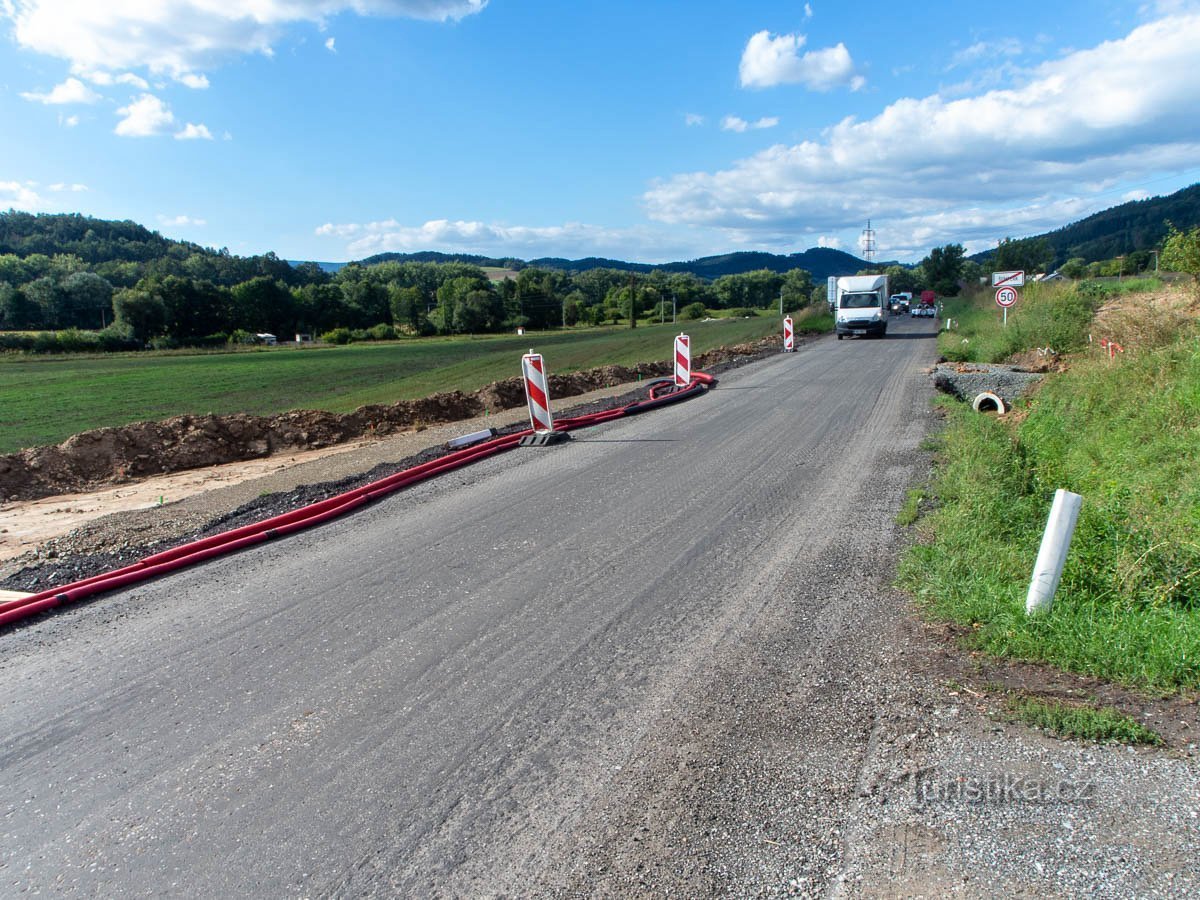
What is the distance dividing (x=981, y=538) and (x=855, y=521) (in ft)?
4.08

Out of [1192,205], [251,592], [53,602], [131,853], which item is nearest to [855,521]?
[251,592]

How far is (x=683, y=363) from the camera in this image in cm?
1783

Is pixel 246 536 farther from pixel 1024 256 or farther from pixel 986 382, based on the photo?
pixel 1024 256

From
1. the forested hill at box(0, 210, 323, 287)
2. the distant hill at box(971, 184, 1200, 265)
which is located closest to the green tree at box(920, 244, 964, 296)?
the distant hill at box(971, 184, 1200, 265)

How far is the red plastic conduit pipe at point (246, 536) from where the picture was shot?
5625 millimetres

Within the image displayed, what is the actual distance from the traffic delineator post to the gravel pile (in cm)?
537

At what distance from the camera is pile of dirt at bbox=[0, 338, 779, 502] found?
469 inches

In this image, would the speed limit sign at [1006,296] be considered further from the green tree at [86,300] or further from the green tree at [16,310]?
the green tree at [16,310]

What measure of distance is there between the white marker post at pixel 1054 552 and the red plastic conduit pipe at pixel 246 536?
20.4 feet

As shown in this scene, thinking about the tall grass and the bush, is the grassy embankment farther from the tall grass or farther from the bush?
the bush

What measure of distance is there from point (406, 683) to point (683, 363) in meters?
14.3

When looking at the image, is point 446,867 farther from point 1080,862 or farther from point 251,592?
point 251,592

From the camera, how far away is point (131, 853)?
300 cm

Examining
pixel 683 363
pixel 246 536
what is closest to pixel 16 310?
pixel 683 363
